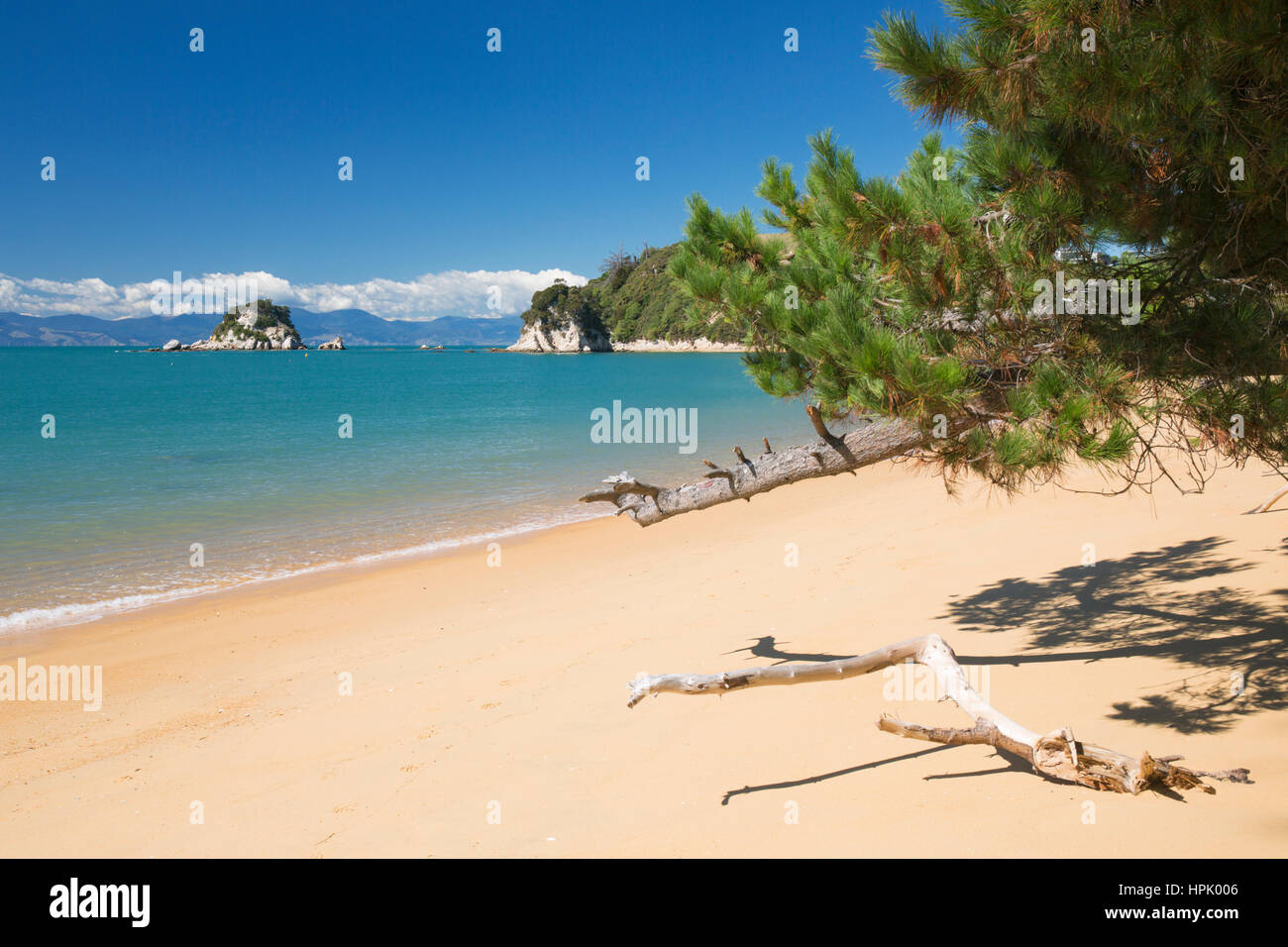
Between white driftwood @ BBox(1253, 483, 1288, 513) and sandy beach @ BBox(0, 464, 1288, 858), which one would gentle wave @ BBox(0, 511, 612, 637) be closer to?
sandy beach @ BBox(0, 464, 1288, 858)

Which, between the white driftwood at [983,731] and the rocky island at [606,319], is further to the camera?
the rocky island at [606,319]

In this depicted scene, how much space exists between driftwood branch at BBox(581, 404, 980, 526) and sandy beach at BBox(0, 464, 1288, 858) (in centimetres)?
143

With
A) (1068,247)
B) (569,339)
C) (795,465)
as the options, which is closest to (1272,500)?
(1068,247)

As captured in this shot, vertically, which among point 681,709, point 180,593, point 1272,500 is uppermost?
point 1272,500

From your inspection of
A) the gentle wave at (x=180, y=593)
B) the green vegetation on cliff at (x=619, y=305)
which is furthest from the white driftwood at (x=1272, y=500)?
the green vegetation on cliff at (x=619, y=305)

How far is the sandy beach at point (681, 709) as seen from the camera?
3.38m

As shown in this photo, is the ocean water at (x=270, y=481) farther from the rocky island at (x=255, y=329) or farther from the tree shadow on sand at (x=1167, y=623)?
the rocky island at (x=255, y=329)

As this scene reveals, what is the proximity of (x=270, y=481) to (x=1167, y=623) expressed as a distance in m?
17.1

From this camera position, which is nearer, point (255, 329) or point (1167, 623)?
point (1167, 623)

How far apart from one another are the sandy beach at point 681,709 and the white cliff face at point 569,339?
399 feet

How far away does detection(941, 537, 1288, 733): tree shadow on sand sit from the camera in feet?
13.8

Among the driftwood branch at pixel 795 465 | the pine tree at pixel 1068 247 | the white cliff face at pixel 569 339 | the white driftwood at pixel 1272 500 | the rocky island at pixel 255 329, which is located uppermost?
the rocky island at pixel 255 329

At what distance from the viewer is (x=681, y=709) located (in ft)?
16.1

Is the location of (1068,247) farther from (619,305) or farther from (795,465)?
(619,305)
